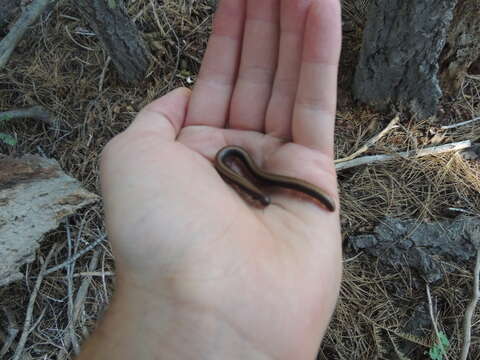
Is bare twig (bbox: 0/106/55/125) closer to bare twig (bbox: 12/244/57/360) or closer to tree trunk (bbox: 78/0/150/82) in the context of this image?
tree trunk (bbox: 78/0/150/82)

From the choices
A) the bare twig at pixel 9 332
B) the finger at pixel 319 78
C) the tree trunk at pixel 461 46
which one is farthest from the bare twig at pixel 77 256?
the tree trunk at pixel 461 46

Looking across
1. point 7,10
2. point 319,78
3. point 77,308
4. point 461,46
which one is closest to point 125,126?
point 77,308

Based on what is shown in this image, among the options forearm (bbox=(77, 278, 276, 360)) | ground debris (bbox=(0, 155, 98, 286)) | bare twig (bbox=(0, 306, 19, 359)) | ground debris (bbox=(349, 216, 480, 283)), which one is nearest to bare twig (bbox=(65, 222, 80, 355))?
ground debris (bbox=(0, 155, 98, 286))

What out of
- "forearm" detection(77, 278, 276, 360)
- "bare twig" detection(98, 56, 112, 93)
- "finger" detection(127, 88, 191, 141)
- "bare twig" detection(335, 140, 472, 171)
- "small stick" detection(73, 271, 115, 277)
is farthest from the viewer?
"bare twig" detection(98, 56, 112, 93)

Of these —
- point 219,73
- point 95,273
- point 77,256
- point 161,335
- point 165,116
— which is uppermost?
point 219,73

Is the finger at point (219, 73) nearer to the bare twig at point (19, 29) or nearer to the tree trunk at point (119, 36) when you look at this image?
the tree trunk at point (119, 36)

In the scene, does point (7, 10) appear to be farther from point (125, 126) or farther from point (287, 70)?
point (287, 70)
